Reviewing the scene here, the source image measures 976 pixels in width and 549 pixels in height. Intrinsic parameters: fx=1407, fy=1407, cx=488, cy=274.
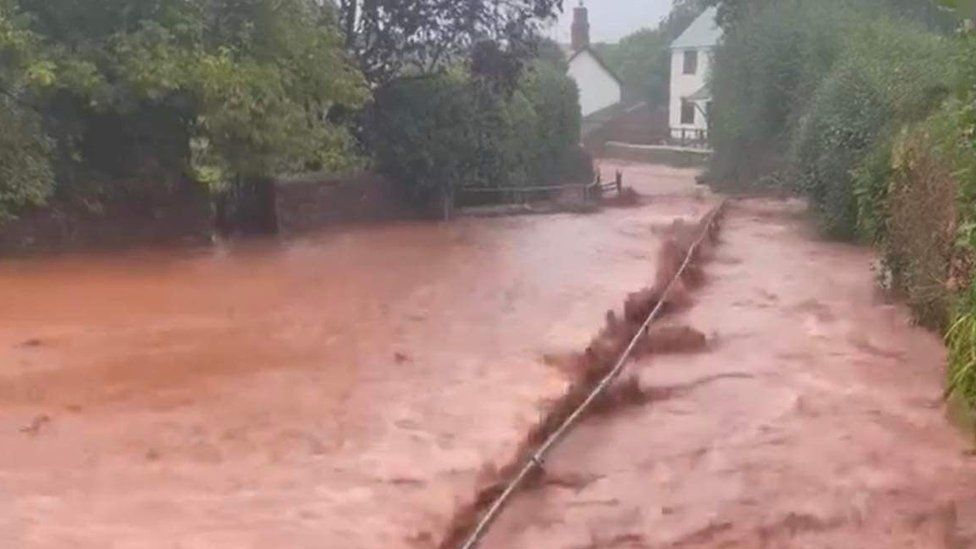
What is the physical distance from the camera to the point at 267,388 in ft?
41.1

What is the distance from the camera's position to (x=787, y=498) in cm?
917

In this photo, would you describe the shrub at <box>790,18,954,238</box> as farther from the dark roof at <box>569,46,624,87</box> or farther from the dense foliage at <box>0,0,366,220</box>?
the dark roof at <box>569,46,624,87</box>

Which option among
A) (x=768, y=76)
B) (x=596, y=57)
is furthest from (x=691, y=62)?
(x=768, y=76)

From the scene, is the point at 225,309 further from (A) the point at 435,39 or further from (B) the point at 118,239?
(A) the point at 435,39

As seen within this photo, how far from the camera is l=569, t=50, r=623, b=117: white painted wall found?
276 ft

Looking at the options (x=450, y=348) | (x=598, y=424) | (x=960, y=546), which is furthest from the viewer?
(x=450, y=348)

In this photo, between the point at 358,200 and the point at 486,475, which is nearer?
the point at 486,475

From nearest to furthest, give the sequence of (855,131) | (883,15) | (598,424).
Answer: (598,424)
(855,131)
(883,15)

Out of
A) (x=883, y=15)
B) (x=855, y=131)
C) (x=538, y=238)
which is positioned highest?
(x=883, y=15)

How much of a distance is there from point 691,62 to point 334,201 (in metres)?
49.9

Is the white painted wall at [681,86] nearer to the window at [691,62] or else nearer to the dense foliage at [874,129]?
the window at [691,62]

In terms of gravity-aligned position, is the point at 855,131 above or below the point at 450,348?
above

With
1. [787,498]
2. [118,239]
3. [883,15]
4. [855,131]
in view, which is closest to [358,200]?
[118,239]

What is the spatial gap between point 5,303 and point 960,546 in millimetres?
12703
